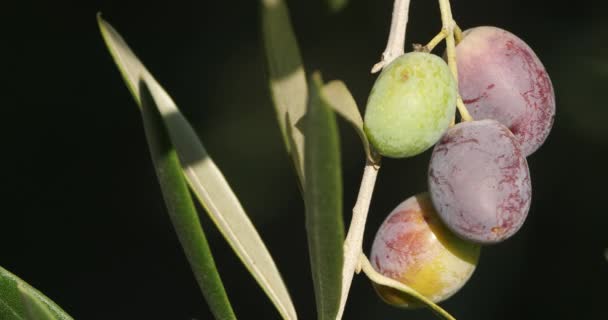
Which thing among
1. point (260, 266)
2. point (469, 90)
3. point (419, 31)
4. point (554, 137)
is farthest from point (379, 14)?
point (260, 266)

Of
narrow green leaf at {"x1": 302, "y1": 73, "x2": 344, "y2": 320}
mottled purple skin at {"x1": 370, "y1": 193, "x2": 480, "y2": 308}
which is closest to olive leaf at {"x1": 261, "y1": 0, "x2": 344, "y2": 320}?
narrow green leaf at {"x1": 302, "y1": 73, "x2": 344, "y2": 320}

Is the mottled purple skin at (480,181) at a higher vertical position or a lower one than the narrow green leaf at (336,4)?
lower

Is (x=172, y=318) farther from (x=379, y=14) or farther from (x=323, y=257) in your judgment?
(x=323, y=257)

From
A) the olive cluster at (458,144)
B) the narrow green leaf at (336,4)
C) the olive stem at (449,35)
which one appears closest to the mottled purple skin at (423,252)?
the olive cluster at (458,144)

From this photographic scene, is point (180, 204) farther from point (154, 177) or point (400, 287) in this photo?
point (154, 177)

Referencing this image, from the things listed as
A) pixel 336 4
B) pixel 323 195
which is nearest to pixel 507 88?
pixel 336 4

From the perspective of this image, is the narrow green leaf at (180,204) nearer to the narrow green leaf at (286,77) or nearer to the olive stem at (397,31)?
the narrow green leaf at (286,77)
